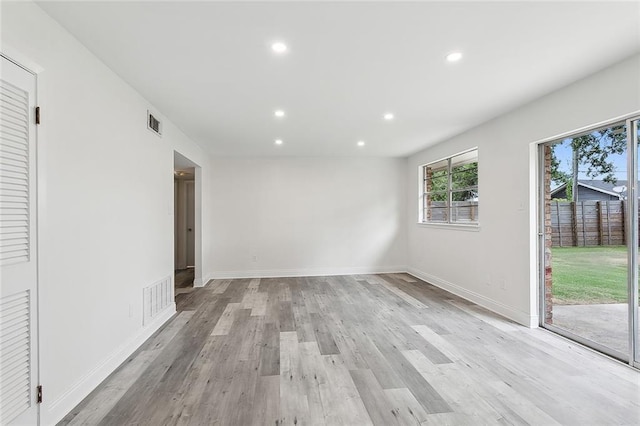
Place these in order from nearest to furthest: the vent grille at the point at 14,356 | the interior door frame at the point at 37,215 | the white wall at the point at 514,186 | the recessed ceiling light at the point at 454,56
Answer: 1. the vent grille at the point at 14,356
2. the interior door frame at the point at 37,215
3. the recessed ceiling light at the point at 454,56
4. the white wall at the point at 514,186

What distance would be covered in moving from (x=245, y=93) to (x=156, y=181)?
4.70 feet

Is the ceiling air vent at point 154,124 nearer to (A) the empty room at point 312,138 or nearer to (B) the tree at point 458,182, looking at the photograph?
(A) the empty room at point 312,138

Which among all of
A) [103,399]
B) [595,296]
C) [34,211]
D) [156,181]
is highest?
[156,181]

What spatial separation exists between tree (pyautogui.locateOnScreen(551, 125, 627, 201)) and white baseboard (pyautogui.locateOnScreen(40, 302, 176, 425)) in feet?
14.9

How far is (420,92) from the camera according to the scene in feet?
9.69

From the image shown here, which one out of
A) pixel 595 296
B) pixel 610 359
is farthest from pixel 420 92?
pixel 610 359

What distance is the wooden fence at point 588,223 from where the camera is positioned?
8.59 ft

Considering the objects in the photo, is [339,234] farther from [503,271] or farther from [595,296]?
[595,296]

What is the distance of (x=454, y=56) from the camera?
7.47 feet

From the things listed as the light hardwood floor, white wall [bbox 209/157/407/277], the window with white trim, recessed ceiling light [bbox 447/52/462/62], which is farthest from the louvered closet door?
the window with white trim

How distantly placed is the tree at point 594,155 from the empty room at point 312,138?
0.02 m

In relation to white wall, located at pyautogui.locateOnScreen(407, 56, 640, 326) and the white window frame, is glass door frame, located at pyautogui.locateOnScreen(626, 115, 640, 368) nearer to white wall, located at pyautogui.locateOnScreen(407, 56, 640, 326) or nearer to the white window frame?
white wall, located at pyautogui.locateOnScreen(407, 56, 640, 326)

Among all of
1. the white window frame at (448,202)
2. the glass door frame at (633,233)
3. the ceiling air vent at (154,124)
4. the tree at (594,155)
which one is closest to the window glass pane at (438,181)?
the white window frame at (448,202)

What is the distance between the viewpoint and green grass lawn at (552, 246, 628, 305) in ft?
8.60
